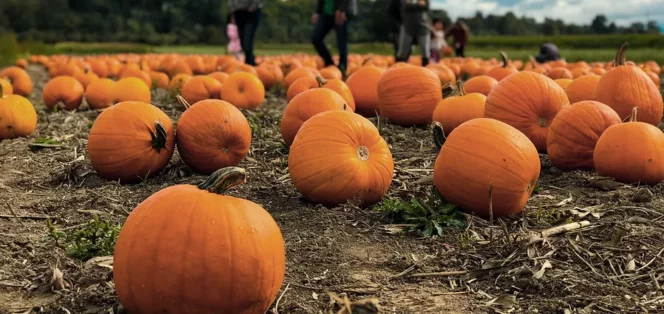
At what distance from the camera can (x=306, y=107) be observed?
5.10 metres

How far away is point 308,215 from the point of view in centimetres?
383

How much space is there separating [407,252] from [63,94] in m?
6.20

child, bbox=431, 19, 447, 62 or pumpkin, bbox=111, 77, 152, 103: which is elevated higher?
pumpkin, bbox=111, 77, 152, 103

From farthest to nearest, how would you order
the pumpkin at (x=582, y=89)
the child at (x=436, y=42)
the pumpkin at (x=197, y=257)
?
1. the child at (x=436, y=42)
2. the pumpkin at (x=582, y=89)
3. the pumpkin at (x=197, y=257)

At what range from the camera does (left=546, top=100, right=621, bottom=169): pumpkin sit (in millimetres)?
4668

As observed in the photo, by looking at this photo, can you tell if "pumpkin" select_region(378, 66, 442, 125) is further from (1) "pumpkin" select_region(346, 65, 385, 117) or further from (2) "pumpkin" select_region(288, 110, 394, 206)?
(2) "pumpkin" select_region(288, 110, 394, 206)

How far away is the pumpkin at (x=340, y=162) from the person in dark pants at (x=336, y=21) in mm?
7896

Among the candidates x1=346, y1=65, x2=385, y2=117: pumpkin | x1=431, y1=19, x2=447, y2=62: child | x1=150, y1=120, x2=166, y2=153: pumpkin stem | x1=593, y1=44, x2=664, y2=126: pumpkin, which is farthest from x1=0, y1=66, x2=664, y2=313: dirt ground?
x1=431, y1=19, x2=447, y2=62: child

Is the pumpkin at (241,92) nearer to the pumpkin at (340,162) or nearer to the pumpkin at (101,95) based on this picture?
the pumpkin at (101,95)

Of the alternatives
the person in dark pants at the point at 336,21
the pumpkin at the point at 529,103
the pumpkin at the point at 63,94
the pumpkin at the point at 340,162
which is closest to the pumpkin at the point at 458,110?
the pumpkin at the point at 529,103

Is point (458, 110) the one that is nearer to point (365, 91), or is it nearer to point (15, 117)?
point (365, 91)

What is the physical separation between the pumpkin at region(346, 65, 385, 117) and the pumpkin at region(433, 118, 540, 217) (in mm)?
3333

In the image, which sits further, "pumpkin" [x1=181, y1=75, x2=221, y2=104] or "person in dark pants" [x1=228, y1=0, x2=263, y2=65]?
"person in dark pants" [x1=228, y1=0, x2=263, y2=65]

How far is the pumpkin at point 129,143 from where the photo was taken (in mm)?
4516
